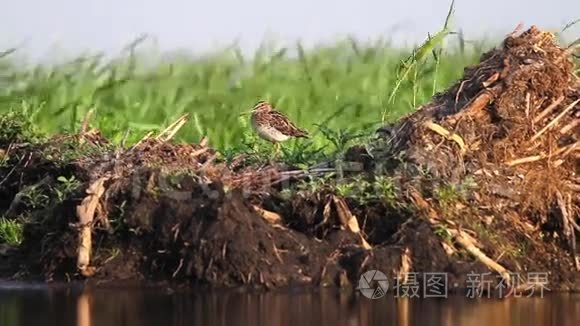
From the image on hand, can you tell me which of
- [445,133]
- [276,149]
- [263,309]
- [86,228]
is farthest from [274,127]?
[263,309]

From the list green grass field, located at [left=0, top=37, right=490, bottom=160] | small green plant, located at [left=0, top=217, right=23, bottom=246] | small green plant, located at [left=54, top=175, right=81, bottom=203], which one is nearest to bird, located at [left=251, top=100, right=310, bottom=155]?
green grass field, located at [left=0, top=37, right=490, bottom=160]

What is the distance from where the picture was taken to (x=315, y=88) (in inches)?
602

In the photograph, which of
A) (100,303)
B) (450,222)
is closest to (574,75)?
(450,222)

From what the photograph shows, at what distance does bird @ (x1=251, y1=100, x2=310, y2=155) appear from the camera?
12891 mm

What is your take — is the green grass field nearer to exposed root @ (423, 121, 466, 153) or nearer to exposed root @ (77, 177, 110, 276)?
exposed root @ (423, 121, 466, 153)

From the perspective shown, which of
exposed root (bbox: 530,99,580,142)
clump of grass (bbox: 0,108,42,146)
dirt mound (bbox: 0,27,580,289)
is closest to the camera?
dirt mound (bbox: 0,27,580,289)

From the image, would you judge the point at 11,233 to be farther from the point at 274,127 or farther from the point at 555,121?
the point at 555,121

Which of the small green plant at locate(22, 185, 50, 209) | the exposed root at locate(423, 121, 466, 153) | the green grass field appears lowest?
the small green plant at locate(22, 185, 50, 209)

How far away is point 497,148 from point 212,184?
1.96 meters

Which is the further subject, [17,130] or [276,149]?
[17,130]

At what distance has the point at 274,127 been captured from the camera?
12938 millimetres

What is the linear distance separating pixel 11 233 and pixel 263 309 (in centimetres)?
263

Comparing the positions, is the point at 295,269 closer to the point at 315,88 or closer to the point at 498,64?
the point at 498,64

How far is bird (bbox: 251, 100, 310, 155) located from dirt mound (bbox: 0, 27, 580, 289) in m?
1.28
